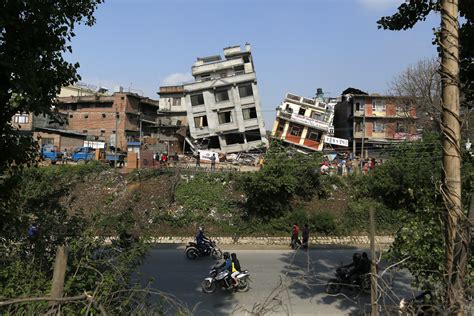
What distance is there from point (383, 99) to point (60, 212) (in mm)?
43727

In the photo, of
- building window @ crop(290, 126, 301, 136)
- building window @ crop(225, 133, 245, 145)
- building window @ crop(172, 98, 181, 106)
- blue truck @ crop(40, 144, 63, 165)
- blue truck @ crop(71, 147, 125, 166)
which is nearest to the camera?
blue truck @ crop(40, 144, 63, 165)

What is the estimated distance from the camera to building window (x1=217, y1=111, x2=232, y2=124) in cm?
4459

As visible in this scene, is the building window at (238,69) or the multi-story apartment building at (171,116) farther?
the multi-story apartment building at (171,116)

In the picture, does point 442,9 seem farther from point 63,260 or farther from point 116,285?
point 116,285

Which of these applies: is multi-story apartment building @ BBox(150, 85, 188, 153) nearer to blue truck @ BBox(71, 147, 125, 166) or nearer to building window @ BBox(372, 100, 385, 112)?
blue truck @ BBox(71, 147, 125, 166)

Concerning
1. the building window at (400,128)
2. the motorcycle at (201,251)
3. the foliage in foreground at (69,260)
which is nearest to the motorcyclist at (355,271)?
the motorcycle at (201,251)

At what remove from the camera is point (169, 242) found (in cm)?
2075

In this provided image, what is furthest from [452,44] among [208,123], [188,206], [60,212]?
[208,123]

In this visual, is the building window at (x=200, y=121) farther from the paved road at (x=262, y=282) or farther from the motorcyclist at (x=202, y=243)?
the motorcyclist at (x=202, y=243)

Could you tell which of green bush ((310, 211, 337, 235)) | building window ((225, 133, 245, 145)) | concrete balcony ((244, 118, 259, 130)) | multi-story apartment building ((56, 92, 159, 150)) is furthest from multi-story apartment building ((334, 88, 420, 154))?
multi-story apartment building ((56, 92, 159, 150))

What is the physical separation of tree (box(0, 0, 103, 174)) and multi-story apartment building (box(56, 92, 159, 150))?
142ft

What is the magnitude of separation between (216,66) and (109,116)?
14.7 metres

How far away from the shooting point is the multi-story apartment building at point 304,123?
4506 cm

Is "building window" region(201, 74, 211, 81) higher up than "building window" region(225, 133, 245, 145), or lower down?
higher up
